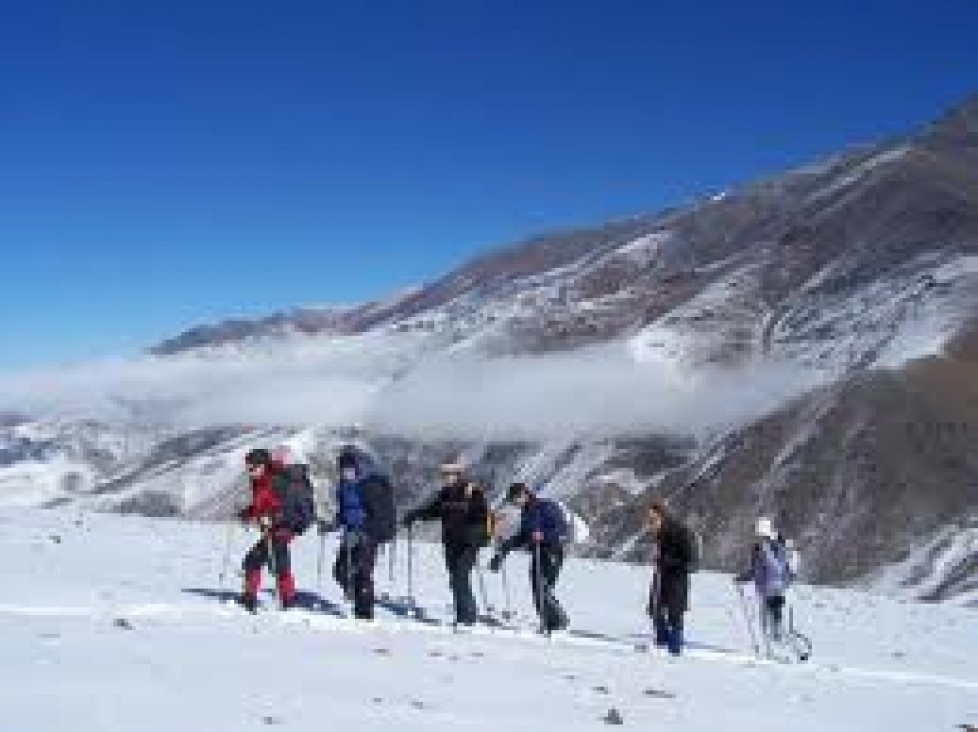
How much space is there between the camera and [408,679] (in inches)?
710

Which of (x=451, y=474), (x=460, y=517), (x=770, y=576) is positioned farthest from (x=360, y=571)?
(x=770, y=576)

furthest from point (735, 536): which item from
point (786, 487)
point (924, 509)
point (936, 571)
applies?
point (936, 571)

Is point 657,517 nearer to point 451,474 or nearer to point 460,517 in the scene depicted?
point 460,517

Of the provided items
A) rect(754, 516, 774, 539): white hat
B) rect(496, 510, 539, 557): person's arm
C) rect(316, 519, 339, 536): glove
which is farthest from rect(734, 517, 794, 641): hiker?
rect(316, 519, 339, 536): glove

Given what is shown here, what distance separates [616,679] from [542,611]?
4670 millimetres

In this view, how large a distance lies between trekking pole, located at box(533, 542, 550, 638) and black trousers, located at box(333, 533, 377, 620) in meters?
3.09

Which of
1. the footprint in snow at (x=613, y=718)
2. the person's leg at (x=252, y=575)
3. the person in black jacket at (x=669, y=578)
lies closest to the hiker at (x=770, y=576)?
the person in black jacket at (x=669, y=578)

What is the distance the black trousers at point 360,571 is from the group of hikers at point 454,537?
1 centimetres

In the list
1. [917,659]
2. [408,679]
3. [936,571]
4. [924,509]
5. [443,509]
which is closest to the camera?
[408,679]

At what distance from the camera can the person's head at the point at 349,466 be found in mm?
24078

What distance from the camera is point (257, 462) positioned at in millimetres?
23594

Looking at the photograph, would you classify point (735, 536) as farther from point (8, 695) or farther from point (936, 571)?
point (8, 695)

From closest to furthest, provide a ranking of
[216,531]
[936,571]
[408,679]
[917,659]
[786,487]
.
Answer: [408,679] → [917,659] → [216,531] → [936,571] → [786,487]

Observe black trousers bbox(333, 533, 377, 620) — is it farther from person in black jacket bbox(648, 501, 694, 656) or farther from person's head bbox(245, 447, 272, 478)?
person in black jacket bbox(648, 501, 694, 656)
